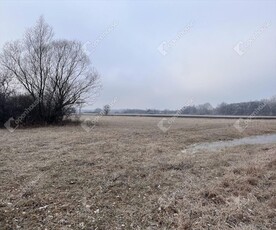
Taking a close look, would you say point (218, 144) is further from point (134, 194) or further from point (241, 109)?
point (241, 109)

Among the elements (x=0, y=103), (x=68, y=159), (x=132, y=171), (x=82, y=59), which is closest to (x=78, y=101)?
(x=82, y=59)

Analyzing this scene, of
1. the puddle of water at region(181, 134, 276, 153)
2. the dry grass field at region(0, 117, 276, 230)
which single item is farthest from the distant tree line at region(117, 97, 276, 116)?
the dry grass field at region(0, 117, 276, 230)

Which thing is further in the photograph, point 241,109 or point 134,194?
point 241,109

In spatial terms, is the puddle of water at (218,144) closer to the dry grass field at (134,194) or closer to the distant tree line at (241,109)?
the dry grass field at (134,194)

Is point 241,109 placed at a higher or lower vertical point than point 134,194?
higher

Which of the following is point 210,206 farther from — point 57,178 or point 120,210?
point 57,178

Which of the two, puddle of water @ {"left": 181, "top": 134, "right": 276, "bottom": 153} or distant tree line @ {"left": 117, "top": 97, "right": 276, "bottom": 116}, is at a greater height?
distant tree line @ {"left": 117, "top": 97, "right": 276, "bottom": 116}

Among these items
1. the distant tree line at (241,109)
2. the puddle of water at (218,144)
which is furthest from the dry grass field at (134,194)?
the distant tree line at (241,109)

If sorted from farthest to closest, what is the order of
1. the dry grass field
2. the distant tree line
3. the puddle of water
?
the distant tree line, the puddle of water, the dry grass field

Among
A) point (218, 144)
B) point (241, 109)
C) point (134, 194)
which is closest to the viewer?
point (134, 194)

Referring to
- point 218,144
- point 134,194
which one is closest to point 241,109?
point 218,144

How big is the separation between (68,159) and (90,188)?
3.38 metres

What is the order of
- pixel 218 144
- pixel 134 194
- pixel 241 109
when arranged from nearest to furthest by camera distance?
1. pixel 134 194
2. pixel 218 144
3. pixel 241 109

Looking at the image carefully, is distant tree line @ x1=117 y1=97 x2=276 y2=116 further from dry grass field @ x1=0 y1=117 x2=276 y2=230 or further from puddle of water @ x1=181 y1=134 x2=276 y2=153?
dry grass field @ x1=0 y1=117 x2=276 y2=230
